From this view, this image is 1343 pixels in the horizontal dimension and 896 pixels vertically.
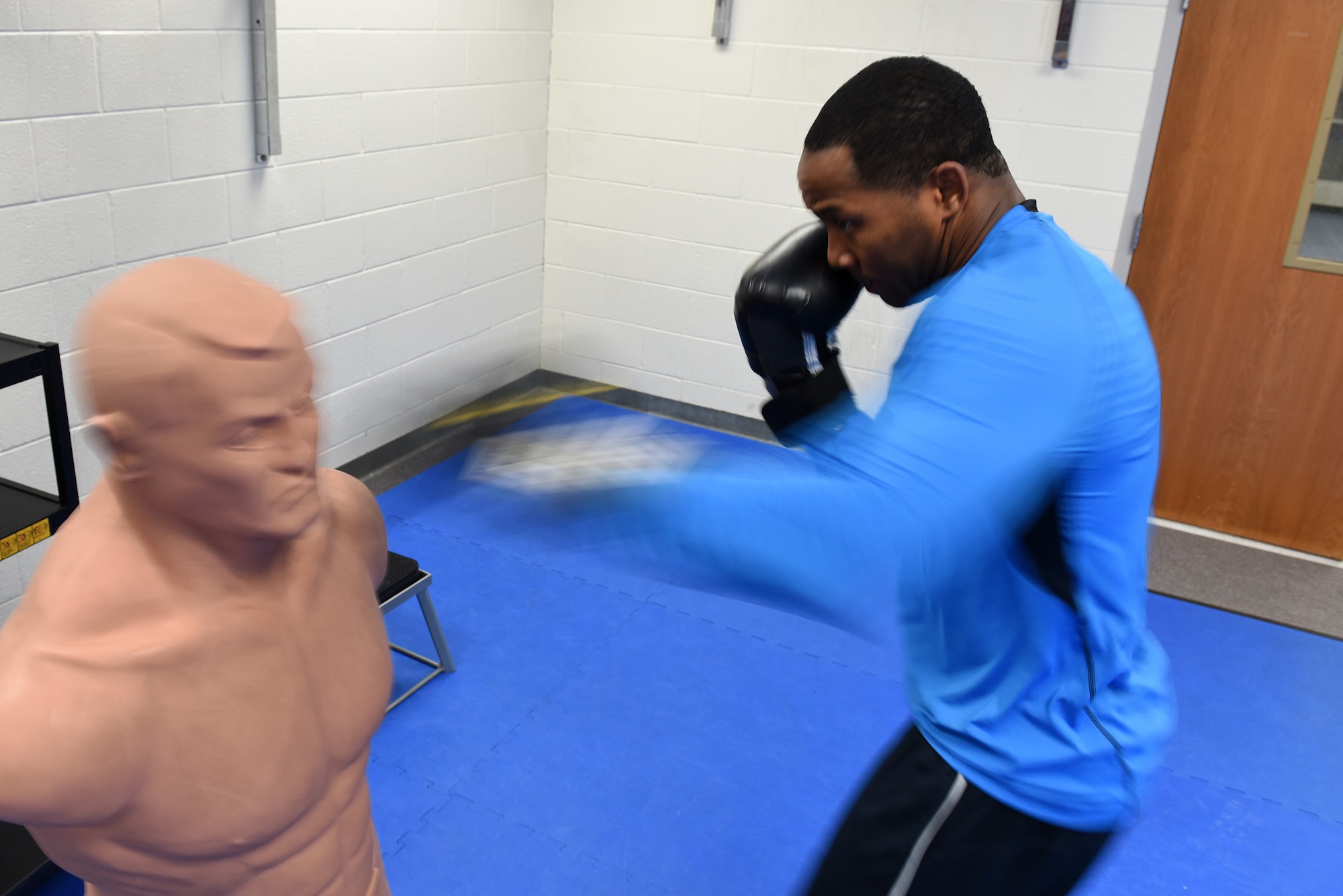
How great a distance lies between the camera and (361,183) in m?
3.42

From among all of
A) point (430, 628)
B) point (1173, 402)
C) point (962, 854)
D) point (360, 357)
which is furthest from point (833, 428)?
point (1173, 402)

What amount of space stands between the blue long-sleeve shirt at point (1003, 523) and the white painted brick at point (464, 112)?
2.92 metres

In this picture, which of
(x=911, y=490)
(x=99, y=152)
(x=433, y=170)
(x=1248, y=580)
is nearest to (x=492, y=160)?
(x=433, y=170)

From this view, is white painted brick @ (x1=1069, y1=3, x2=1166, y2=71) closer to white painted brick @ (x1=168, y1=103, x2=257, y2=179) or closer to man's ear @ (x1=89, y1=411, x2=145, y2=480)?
white painted brick @ (x1=168, y1=103, x2=257, y2=179)

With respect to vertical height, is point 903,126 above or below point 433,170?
above

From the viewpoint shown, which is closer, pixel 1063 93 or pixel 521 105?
pixel 1063 93

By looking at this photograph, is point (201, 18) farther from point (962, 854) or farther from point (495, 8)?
point (962, 854)

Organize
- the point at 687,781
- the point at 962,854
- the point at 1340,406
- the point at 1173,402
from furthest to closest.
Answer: the point at 1173,402 < the point at 1340,406 < the point at 687,781 < the point at 962,854

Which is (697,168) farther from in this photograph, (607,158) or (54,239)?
(54,239)

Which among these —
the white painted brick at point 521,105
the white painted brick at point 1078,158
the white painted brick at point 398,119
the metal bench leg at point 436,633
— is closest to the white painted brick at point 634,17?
the white painted brick at point 521,105

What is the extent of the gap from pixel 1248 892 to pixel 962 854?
1.41 m

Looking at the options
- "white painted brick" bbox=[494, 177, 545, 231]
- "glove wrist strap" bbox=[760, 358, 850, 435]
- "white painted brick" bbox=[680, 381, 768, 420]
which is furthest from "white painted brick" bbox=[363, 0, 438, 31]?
"glove wrist strap" bbox=[760, 358, 850, 435]

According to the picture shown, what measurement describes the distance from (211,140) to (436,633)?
4.82ft

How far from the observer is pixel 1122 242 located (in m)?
3.65
